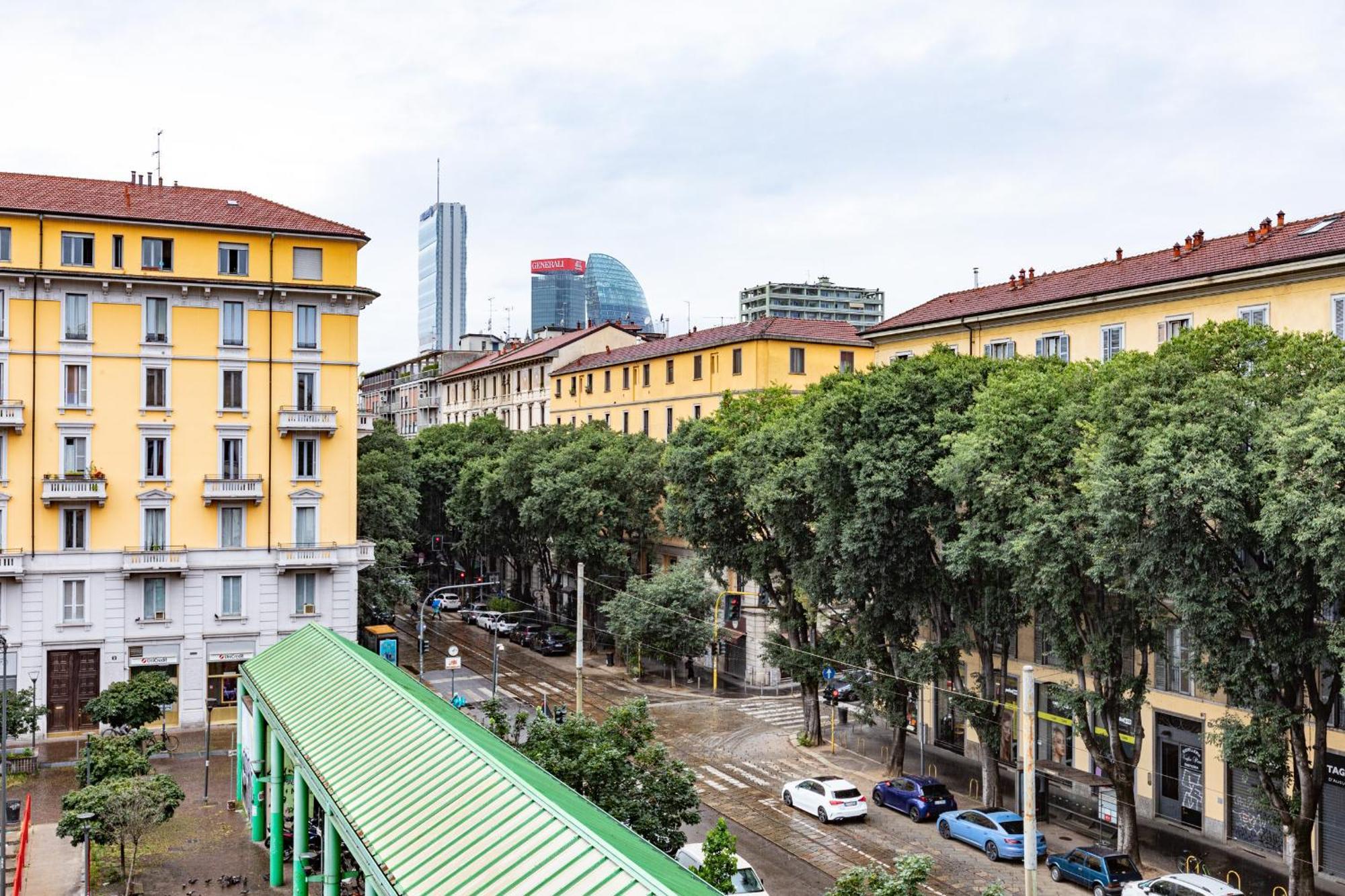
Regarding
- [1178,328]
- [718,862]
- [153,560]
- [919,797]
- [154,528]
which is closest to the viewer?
[718,862]

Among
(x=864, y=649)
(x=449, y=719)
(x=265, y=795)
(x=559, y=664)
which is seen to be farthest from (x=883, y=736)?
(x=449, y=719)

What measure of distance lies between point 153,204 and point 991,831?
42593 millimetres

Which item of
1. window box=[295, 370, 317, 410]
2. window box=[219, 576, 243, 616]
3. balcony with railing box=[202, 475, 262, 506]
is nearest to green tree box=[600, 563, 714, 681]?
window box=[295, 370, 317, 410]

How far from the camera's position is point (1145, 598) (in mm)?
29750

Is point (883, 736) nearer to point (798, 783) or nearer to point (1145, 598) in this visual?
point (798, 783)

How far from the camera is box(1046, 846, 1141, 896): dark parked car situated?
101 feet

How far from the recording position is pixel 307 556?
50625 mm

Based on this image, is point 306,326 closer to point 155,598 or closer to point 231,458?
point 231,458

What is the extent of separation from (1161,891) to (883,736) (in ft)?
76.8

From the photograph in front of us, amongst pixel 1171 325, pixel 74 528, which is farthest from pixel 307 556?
pixel 1171 325

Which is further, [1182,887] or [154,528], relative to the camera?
[154,528]

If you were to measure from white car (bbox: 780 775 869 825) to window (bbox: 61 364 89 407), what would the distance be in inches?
1328

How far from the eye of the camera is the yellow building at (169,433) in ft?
153

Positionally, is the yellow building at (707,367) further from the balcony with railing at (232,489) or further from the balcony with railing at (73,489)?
the balcony with railing at (73,489)
